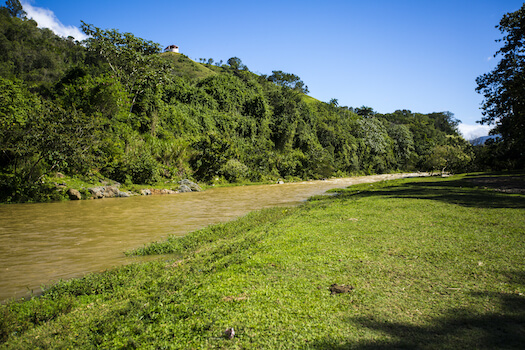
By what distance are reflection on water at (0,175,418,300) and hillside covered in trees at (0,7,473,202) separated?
463 cm

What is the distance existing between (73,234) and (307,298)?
1002 centimetres

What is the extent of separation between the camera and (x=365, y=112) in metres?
115

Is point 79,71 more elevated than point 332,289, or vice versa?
point 79,71

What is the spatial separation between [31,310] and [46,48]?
74.7 metres

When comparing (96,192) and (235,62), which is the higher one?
(235,62)

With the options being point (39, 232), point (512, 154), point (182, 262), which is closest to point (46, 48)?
point (39, 232)

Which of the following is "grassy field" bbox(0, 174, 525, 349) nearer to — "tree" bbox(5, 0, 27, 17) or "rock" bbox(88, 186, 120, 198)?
"rock" bbox(88, 186, 120, 198)

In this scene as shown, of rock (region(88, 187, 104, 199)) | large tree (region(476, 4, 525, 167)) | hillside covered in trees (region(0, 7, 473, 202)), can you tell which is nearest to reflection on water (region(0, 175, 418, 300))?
rock (region(88, 187, 104, 199))

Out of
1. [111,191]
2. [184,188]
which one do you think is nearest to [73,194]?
[111,191]

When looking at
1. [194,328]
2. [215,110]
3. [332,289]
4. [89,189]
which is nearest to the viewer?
[194,328]

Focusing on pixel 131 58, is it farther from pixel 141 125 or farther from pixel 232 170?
pixel 232 170

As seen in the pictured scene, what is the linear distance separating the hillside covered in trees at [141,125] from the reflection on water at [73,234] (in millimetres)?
4627

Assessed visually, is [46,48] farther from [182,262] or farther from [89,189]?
[182,262]

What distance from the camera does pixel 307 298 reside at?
4.14m
